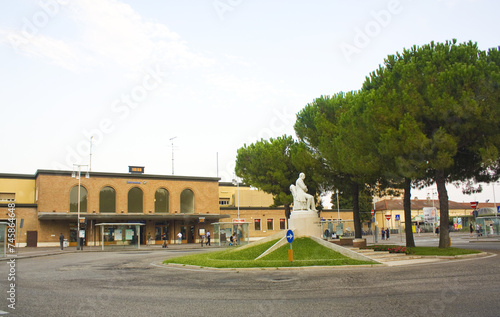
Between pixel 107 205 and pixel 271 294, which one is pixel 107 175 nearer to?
pixel 107 205

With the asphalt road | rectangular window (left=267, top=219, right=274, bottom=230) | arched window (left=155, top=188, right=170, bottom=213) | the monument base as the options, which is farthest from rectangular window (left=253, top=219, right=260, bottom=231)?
the asphalt road

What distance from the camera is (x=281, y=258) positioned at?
20.3 metres

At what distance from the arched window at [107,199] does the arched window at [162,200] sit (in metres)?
4.95

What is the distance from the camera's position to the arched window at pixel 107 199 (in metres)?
49.7

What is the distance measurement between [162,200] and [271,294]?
4377 centimetres

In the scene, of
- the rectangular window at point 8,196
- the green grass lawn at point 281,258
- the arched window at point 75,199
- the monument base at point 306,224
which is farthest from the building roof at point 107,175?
the monument base at point 306,224

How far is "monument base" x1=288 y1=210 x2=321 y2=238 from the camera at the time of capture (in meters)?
24.1

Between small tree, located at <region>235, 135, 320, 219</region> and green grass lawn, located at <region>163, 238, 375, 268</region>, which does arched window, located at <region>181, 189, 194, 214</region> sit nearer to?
small tree, located at <region>235, 135, 320, 219</region>

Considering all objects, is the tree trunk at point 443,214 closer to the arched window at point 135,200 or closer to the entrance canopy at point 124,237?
the entrance canopy at point 124,237

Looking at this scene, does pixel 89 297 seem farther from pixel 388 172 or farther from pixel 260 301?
pixel 388 172

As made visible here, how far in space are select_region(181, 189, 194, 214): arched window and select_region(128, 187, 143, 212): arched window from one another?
517 cm

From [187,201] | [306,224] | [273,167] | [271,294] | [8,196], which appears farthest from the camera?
[187,201]

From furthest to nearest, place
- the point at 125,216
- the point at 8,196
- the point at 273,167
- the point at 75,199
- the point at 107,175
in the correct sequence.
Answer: the point at 8,196 < the point at 107,175 < the point at 125,216 < the point at 75,199 < the point at 273,167

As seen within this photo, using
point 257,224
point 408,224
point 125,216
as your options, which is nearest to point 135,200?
point 125,216
